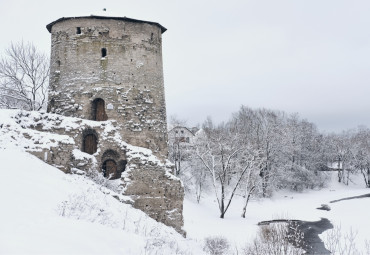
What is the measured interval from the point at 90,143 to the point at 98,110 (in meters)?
1.47

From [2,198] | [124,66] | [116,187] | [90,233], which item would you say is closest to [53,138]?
[116,187]

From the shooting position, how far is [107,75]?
49.8 ft

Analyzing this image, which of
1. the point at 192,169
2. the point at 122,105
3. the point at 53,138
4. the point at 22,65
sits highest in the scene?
the point at 22,65

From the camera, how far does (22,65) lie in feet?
62.6

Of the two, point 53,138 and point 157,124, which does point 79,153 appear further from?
point 157,124

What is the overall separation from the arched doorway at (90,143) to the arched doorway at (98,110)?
0.86 metres

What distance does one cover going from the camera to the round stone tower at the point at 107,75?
49.7ft

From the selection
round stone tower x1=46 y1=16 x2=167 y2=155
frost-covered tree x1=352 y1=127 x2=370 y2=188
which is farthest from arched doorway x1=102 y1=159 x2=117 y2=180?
frost-covered tree x1=352 y1=127 x2=370 y2=188

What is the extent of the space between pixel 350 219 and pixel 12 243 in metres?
22.9

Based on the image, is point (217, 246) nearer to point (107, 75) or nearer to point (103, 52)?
point (107, 75)

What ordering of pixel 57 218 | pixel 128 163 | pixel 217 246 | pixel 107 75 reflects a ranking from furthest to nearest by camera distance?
pixel 107 75, pixel 128 163, pixel 217 246, pixel 57 218

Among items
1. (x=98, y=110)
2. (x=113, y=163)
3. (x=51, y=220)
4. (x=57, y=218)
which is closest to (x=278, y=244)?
(x=57, y=218)

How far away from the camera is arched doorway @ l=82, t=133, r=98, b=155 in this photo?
1472 centimetres

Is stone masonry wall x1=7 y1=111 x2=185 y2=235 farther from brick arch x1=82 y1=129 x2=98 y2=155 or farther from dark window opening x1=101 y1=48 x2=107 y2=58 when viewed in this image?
dark window opening x1=101 y1=48 x2=107 y2=58
